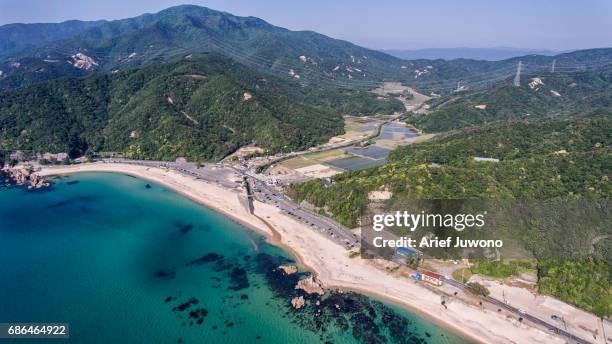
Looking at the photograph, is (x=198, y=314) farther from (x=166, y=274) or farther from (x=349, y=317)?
(x=349, y=317)

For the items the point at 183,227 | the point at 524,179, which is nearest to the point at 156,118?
the point at 183,227

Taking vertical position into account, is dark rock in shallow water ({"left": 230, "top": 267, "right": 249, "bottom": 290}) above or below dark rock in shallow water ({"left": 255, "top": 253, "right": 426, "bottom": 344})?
above

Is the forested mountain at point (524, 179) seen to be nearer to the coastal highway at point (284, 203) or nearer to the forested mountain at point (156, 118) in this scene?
the coastal highway at point (284, 203)

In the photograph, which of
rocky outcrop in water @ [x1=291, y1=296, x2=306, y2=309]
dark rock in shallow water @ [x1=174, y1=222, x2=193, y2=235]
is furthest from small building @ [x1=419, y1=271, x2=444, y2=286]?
dark rock in shallow water @ [x1=174, y1=222, x2=193, y2=235]

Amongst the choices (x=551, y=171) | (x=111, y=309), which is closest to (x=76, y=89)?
(x=111, y=309)

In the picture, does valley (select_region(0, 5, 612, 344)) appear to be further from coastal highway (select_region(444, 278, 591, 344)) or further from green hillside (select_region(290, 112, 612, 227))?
green hillside (select_region(290, 112, 612, 227))
